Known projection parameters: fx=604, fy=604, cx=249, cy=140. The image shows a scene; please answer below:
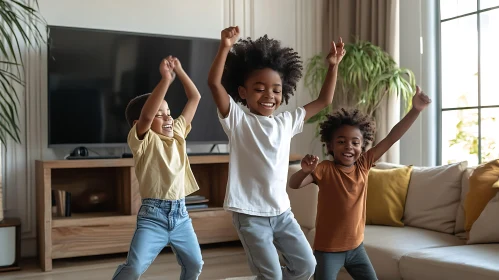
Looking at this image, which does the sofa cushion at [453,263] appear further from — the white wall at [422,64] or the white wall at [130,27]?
the white wall at [130,27]

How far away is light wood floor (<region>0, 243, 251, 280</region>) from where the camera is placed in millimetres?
3641

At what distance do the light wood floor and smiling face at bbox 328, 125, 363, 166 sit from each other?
4.68 ft

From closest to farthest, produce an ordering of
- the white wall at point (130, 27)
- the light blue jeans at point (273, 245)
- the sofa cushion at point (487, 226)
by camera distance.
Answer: the light blue jeans at point (273, 245), the sofa cushion at point (487, 226), the white wall at point (130, 27)

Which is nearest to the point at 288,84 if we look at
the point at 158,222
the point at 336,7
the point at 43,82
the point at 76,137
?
the point at 158,222

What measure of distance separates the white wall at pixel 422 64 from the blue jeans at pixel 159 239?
2.53 metres

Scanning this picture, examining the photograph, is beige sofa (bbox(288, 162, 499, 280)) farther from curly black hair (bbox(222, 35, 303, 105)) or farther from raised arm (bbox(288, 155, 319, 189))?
curly black hair (bbox(222, 35, 303, 105))

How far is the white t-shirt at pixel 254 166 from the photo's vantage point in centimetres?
214

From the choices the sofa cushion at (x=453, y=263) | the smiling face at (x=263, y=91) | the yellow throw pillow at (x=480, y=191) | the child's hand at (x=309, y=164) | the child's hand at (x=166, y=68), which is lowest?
the sofa cushion at (x=453, y=263)

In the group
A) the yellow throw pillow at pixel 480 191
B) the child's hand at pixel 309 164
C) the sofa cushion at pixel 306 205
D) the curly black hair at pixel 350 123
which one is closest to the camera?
the child's hand at pixel 309 164

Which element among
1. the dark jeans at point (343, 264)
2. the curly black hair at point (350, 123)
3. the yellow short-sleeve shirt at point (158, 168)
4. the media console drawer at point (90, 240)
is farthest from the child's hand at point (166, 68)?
the media console drawer at point (90, 240)

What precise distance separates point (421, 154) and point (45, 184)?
2.63 m

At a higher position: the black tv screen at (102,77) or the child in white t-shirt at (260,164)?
the black tv screen at (102,77)

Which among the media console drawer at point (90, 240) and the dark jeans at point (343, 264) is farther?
the media console drawer at point (90, 240)

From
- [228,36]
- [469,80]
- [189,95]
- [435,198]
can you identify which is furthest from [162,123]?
[469,80]
